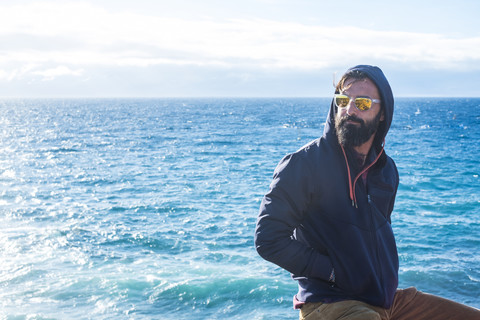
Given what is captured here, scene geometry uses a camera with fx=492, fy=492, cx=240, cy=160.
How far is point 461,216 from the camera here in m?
20.5

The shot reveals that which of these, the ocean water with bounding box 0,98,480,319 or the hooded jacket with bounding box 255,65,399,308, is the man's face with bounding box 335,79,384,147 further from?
the ocean water with bounding box 0,98,480,319

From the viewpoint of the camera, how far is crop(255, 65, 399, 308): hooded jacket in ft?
9.11

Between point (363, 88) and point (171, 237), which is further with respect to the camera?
point (171, 237)

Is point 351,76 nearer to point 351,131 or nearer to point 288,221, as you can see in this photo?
point 351,131

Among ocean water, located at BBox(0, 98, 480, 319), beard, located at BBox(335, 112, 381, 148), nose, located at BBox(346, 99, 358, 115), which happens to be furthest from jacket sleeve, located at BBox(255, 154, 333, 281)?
ocean water, located at BBox(0, 98, 480, 319)

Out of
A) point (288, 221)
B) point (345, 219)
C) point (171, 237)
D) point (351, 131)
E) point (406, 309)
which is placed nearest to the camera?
point (288, 221)

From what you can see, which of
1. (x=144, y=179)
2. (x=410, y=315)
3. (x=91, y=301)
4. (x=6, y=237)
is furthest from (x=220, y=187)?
(x=410, y=315)

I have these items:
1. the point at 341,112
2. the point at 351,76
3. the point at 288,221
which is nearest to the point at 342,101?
the point at 341,112

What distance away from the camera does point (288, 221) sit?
2793 millimetres

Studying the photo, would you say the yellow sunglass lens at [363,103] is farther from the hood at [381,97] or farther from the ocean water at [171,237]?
the ocean water at [171,237]

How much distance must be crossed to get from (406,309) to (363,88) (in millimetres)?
1472

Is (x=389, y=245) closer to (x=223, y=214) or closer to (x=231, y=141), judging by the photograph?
(x=223, y=214)

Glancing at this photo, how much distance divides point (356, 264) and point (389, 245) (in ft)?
1.07

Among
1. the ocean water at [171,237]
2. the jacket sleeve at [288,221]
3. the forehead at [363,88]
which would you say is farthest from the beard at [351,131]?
the ocean water at [171,237]
